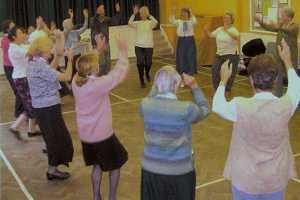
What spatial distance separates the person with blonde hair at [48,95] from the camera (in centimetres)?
431

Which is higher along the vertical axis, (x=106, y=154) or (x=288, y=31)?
(x=288, y=31)

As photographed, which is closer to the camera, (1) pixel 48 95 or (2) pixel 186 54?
(1) pixel 48 95

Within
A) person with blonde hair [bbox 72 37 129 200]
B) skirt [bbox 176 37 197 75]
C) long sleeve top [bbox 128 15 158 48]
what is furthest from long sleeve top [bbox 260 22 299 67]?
person with blonde hair [bbox 72 37 129 200]

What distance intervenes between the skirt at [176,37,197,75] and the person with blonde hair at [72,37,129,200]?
484 centimetres

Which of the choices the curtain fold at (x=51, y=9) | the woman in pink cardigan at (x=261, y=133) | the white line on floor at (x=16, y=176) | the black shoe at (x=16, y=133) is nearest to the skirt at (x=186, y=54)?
the black shoe at (x=16, y=133)

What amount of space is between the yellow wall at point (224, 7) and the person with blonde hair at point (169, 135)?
6.63 meters

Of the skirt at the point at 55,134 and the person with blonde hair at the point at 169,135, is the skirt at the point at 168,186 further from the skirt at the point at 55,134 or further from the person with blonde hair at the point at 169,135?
the skirt at the point at 55,134

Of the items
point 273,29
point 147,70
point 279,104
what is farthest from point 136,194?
point 147,70

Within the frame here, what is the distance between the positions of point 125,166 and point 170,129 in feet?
7.58

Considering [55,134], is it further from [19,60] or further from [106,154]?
[19,60]

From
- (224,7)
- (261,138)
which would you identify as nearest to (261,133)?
(261,138)

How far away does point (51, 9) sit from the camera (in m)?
11.5

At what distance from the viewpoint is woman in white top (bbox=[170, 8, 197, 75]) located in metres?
8.45

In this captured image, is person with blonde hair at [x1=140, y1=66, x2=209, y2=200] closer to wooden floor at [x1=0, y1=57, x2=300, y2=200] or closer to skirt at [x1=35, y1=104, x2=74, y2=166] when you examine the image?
wooden floor at [x1=0, y1=57, x2=300, y2=200]
